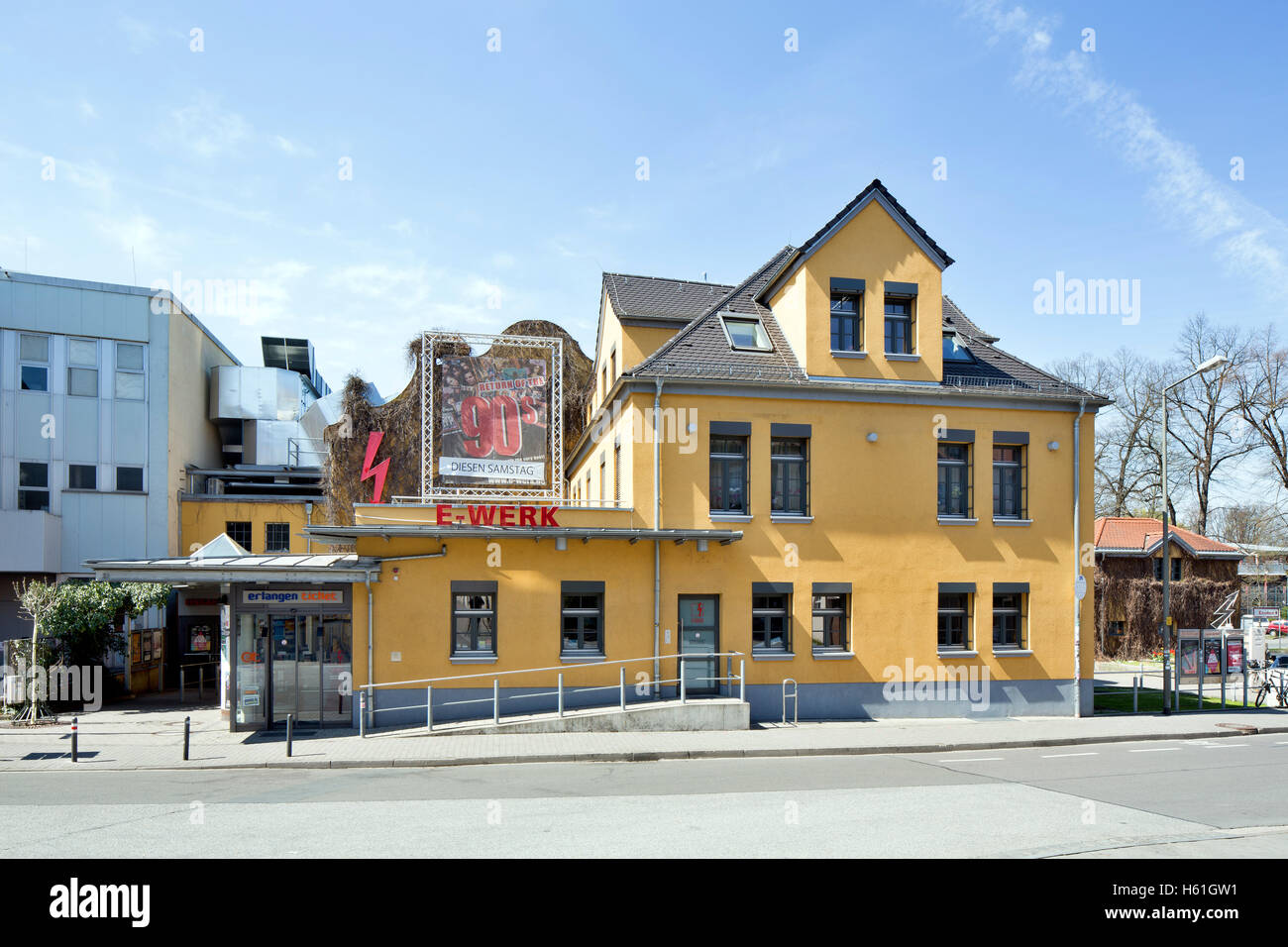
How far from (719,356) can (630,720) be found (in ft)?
29.4

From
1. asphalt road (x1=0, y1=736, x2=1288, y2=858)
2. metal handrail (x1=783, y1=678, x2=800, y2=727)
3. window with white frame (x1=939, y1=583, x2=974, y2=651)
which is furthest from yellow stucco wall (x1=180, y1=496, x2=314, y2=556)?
window with white frame (x1=939, y1=583, x2=974, y2=651)

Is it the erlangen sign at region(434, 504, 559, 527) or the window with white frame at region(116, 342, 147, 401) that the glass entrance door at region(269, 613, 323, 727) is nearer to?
the erlangen sign at region(434, 504, 559, 527)

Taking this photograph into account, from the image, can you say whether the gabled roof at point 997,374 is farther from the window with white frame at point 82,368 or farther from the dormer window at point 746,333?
the window with white frame at point 82,368

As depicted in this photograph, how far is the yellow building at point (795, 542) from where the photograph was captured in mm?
18641

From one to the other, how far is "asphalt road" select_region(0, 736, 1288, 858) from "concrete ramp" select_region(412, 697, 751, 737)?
7.89 feet

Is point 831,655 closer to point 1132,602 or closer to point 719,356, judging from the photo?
point 719,356

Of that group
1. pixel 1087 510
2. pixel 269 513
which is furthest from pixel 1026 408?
pixel 269 513

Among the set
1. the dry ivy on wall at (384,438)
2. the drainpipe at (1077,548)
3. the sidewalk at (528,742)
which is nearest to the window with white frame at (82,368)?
the dry ivy on wall at (384,438)

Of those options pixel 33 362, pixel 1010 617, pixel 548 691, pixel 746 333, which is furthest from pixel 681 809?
pixel 33 362

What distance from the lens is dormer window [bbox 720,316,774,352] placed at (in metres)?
21.9

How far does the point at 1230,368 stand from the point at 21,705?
54.1m

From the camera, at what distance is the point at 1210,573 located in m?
41.3

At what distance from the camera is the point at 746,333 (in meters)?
22.5

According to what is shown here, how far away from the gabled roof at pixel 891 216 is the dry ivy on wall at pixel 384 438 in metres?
16.6
